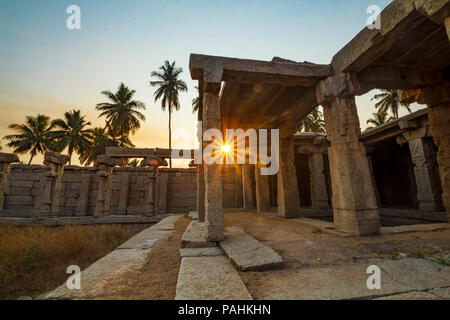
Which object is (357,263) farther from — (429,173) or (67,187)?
(67,187)

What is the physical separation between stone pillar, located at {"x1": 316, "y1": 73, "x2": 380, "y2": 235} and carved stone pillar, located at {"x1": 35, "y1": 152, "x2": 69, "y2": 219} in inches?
483

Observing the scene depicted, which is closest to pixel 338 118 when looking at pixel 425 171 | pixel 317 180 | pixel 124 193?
pixel 425 171

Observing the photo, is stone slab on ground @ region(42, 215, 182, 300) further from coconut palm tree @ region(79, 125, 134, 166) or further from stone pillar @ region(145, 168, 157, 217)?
coconut palm tree @ region(79, 125, 134, 166)

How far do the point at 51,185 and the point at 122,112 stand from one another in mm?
17228

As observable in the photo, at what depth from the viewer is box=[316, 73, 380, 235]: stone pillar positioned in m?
4.12

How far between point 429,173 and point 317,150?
426 centimetres

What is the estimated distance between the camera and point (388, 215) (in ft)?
30.4

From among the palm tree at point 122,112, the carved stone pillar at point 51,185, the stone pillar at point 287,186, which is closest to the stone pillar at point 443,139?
the stone pillar at point 287,186

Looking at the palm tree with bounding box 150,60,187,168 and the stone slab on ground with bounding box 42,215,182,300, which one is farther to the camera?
the palm tree with bounding box 150,60,187,168

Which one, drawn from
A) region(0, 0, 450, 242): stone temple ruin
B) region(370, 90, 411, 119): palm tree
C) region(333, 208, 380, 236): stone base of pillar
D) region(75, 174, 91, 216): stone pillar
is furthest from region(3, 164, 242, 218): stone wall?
region(370, 90, 411, 119): palm tree

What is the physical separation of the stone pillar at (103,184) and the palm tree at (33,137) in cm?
2013

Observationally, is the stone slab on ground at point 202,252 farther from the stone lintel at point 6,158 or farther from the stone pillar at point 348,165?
the stone lintel at point 6,158

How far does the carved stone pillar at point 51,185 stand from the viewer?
994 centimetres
